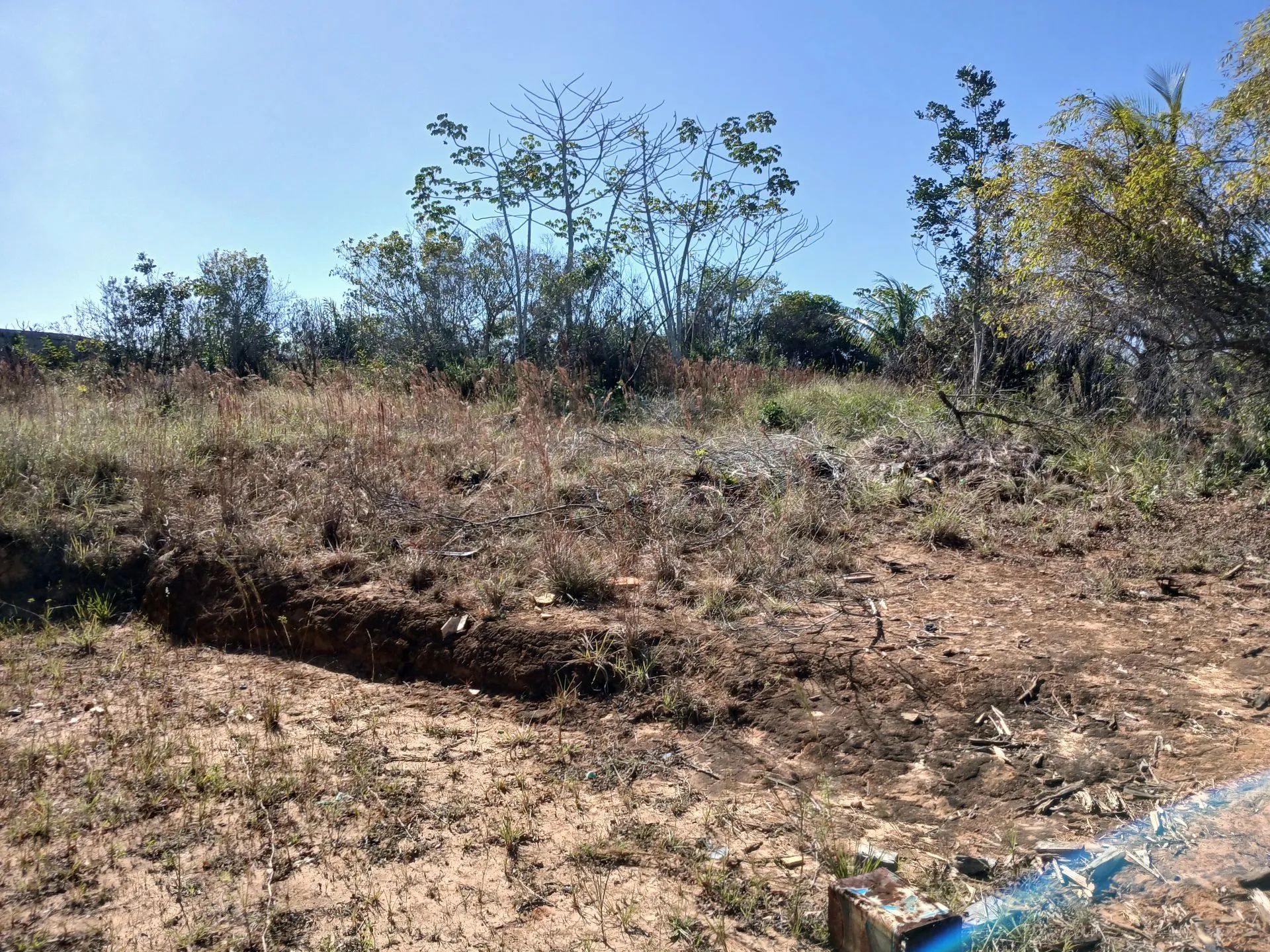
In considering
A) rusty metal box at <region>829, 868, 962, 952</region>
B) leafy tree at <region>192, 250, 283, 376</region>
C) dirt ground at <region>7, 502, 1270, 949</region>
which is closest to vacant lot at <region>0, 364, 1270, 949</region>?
dirt ground at <region>7, 502, 1270, 949</region>

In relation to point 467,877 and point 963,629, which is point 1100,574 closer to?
point 963,629

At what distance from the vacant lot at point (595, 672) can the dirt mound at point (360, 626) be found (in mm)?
21

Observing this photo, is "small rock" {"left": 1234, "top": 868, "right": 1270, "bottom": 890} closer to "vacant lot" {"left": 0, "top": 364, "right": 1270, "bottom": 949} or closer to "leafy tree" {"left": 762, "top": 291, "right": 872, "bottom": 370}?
"vacant lot" {"left": 0, "top": 364, "right": 1270, "bottom": 949}

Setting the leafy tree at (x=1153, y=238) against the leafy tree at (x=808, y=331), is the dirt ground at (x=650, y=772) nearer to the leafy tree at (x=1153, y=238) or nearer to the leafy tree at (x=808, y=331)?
the leafy tree at (x=1153, y=238)

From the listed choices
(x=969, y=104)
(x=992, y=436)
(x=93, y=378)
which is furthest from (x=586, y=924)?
(x=969, y=104)

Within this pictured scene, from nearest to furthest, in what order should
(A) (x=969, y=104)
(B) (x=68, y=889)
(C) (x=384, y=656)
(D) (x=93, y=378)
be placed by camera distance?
1. (B) (x=68, y=889)
2. (C) (x=384, y=656)
3. (D) (x=93, y=378)
4. (A) (x=969, y=104)

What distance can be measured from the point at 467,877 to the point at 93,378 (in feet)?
27.4

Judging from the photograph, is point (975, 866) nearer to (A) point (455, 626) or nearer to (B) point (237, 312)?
(A) point (455, 626)

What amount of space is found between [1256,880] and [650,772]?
1887 mm

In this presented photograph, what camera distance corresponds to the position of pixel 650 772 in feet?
10.8

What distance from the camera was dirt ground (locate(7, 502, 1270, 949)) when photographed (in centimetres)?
245

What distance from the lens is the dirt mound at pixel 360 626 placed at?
4.08 m

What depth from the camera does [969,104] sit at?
→ 12.9 m

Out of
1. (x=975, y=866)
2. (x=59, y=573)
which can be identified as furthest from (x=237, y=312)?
(x=975, y=866)
